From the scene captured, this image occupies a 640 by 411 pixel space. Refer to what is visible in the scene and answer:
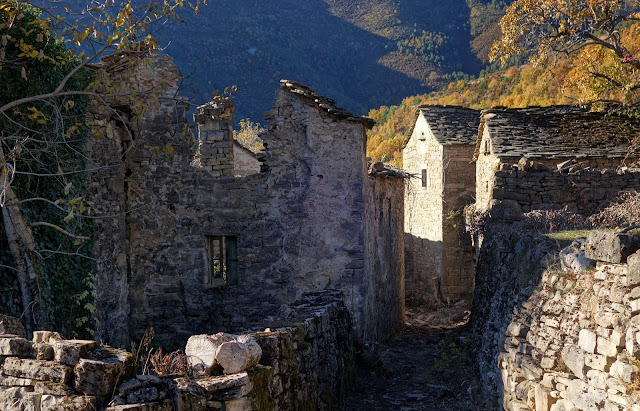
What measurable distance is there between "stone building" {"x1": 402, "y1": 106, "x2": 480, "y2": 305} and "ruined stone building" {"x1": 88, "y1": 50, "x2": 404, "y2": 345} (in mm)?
8848

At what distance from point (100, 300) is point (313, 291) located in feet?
11.0

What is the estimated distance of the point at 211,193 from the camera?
10.7 metres

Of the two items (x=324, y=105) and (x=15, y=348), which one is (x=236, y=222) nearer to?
(x=324, y=105)

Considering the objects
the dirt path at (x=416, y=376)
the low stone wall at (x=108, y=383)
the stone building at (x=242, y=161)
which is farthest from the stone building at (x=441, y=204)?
the low stone wall at (x=108, y=383)

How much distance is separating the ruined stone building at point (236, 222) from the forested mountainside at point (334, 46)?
3272 centimetres

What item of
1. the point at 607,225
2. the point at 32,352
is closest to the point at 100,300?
the point at 32,352

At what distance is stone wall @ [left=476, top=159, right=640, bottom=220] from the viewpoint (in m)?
11.7

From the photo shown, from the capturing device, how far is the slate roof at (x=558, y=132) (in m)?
14.5

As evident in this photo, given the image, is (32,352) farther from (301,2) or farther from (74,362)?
(301,2)

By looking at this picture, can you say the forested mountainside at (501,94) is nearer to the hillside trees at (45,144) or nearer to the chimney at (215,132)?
the chimney at (215,132)

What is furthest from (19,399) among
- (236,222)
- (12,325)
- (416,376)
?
(416,376)

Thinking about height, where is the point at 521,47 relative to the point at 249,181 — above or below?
above

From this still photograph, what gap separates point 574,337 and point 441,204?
13.7 metres

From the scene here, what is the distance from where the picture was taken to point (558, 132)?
15586mm
